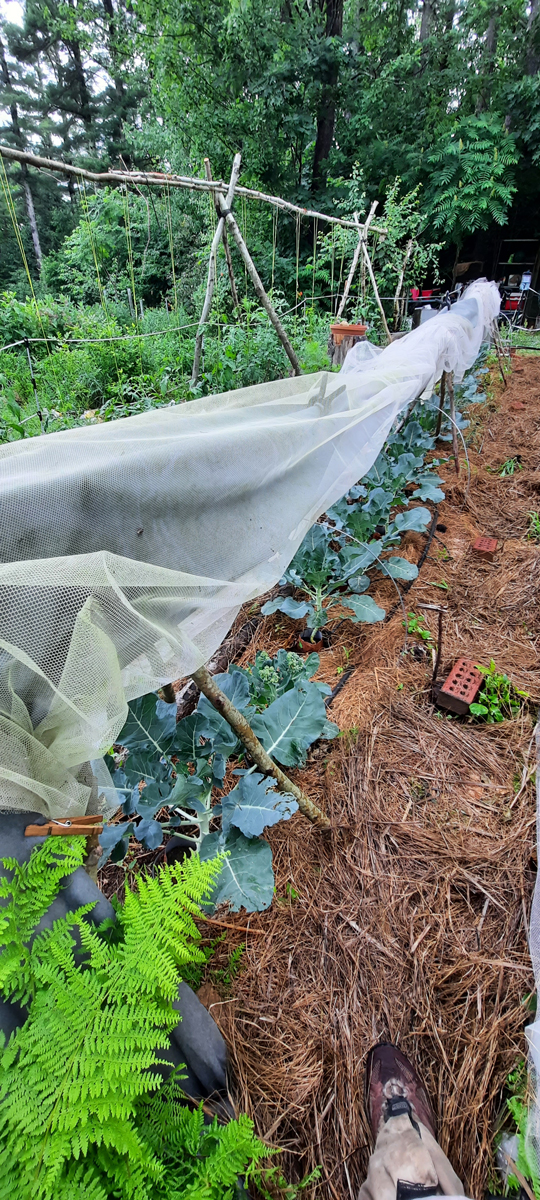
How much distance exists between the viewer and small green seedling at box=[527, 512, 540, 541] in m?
2.87

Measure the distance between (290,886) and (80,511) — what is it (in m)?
1.15

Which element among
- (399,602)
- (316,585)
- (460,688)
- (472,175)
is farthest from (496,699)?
(472,175)

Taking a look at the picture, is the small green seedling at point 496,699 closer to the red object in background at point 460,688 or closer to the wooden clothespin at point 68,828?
the red object in background at point 460,688

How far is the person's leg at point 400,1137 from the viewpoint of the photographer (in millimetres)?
906

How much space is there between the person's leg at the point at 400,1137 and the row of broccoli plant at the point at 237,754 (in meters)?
0.41

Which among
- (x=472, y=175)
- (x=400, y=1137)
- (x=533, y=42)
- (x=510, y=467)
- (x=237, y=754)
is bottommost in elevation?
(x=400, y=1137)

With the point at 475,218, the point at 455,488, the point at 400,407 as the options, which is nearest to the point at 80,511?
the point at 400,407

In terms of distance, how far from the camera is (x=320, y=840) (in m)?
1.48

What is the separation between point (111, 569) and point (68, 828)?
48 centimetres

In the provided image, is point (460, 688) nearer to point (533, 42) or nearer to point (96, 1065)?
point (96, 1065)

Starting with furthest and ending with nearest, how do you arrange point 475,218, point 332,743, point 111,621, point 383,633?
point 475,218, point 383,633, point 332,743, point 111,621

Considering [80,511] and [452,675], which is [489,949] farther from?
[80,511]

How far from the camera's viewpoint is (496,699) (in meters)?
1.84

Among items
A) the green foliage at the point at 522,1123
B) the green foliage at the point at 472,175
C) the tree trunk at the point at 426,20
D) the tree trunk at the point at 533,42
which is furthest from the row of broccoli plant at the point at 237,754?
the tree trunk at the point at 426,20
